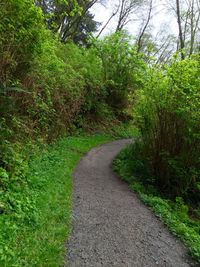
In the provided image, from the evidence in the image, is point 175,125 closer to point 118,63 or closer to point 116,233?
point 116,233

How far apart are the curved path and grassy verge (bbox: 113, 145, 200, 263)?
0.20 m

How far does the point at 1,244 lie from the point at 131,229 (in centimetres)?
249

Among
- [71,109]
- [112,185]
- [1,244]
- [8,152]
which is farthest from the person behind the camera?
[71,109]

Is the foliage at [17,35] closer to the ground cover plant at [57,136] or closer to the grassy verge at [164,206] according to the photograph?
the ground cover plant at [57,136]

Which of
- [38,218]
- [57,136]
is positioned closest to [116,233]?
[38,218]

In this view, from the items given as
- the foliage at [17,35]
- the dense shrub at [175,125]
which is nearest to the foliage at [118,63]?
the dense shrub at [175,125]

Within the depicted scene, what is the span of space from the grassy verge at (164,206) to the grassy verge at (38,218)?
1992 mm

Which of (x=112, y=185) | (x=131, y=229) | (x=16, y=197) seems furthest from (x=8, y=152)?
(x=112, y=185)

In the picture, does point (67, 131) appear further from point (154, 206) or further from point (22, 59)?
Result: point (154, 206)

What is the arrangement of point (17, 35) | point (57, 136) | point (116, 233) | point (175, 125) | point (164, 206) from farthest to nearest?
point (57, 136), point (175, 125), point (164, 206), point (17, 35), point (116, 233)

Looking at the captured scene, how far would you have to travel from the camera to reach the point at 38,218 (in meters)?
4.25

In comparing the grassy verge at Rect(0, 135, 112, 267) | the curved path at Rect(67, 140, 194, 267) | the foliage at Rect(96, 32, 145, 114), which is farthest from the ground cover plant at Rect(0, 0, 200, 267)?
the foliage at Rect(96, 32, 145, 114)

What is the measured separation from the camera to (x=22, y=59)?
21.6 feet

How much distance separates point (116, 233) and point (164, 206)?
2.26 metres
